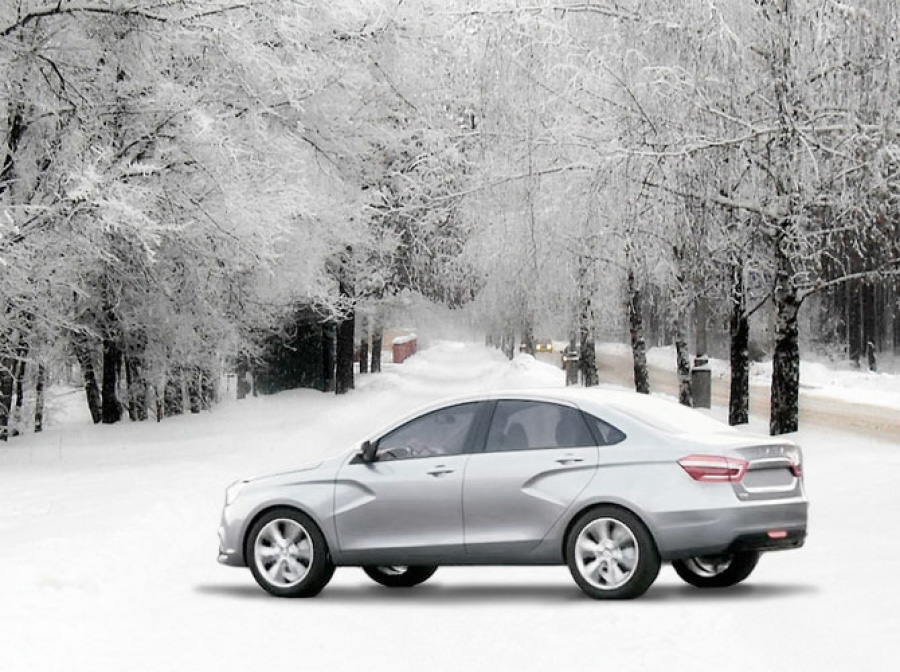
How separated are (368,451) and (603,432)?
179cm

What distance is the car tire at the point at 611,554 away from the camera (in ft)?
28.6

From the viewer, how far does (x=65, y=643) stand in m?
8.25

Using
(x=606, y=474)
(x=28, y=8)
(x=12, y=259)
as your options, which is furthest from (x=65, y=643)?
(x=28, y=8)

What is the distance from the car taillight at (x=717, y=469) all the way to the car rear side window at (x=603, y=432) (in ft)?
1.91

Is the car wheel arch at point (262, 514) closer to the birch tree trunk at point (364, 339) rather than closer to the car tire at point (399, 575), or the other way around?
the car tire at point (399, 575)

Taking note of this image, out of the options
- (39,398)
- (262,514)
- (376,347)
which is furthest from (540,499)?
(376,347)

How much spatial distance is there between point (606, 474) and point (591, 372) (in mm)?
31865

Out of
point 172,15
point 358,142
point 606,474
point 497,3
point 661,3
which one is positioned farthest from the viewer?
point 358,142

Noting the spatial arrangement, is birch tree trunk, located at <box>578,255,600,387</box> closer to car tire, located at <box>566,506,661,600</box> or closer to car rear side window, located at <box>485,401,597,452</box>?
car rear side window, located at <box>485,401,597,452</box>

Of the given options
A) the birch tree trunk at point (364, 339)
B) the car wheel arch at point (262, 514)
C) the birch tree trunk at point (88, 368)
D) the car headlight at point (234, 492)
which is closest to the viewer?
the car wheel arch at point (262, 514)

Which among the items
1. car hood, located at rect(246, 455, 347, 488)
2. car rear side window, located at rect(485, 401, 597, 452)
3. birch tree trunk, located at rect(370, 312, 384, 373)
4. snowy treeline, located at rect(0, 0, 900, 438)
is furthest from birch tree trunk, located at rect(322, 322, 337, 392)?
car rear side window, located at rect(485, 401, 597, 452)

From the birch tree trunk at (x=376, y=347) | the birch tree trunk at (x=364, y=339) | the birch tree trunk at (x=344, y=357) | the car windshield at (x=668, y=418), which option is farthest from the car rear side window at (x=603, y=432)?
the birch tree trunk at (x=376, y=347)

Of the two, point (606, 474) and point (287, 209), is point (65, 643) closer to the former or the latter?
point (606, 474)

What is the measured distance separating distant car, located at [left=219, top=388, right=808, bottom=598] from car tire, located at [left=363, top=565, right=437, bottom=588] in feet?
0.38
